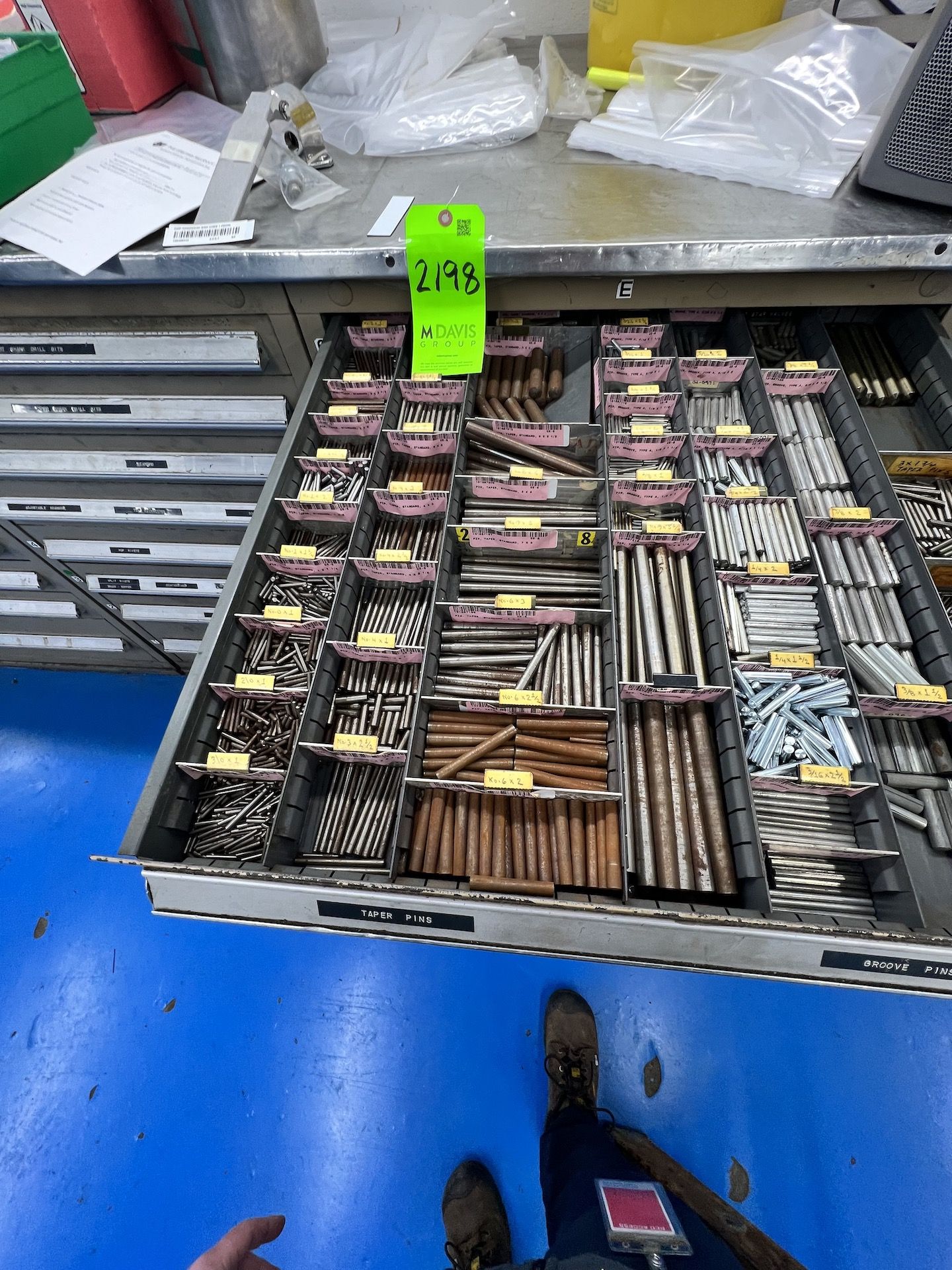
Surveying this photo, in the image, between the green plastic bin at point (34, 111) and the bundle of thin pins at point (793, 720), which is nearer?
the bundle of thin pins at point (793, 720)

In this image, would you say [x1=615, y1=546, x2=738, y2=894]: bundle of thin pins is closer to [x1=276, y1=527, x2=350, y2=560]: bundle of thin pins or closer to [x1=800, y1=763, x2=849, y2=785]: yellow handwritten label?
[x1=800, y1=763, x2=849, y2=785]: yellow handwritten label

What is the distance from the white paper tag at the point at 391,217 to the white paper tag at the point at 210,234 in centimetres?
32

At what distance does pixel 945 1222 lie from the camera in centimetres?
183

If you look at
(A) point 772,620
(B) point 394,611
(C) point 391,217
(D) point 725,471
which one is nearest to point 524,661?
(B) point 394,611

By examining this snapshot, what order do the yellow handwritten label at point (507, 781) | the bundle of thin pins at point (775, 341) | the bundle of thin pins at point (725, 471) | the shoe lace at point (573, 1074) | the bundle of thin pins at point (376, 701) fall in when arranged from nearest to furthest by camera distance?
the yellow handwritten label at point (507, 781), the bundle of thin pins at point (376, 701), the bundle of thin pins at point (725, 471), the shoe lace at point (573, 1074), the bundle of thin pins at point (775, 341)

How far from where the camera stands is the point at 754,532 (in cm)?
177

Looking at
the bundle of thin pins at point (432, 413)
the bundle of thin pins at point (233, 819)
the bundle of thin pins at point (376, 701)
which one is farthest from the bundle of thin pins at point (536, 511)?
the bundle of thin pins at point (233, 819)

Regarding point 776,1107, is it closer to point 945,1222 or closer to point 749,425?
point 945,1222

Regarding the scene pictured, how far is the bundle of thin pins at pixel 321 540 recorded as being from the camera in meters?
1.87

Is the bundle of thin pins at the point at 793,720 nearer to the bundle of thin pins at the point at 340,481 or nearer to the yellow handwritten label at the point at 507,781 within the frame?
the yellow handwritten label at the point at 507,781

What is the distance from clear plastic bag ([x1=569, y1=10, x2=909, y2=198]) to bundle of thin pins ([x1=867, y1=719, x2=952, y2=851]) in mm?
1451

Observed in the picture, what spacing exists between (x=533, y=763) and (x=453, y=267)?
129 cm

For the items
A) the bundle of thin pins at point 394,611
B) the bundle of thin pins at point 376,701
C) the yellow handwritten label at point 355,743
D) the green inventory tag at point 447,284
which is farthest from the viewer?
the bundle of thin pins at point 394,611

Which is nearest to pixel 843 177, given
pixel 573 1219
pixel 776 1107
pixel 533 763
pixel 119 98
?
pixel 533 763
